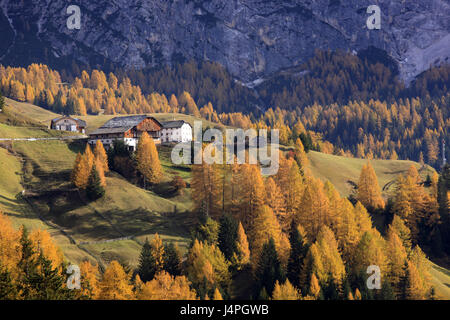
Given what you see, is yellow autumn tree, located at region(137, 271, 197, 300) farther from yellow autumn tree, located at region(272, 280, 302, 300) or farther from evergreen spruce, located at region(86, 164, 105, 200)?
evergreen spruce, located at region(86, 164, 105, 200)

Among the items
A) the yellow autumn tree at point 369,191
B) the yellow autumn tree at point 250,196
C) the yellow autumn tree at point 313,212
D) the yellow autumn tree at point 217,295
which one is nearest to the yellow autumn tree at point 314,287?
the yellow autumn tree at point 217,295

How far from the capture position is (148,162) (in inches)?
3969

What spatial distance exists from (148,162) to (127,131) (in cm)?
2278

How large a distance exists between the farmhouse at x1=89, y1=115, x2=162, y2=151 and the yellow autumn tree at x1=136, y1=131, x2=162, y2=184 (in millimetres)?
11735

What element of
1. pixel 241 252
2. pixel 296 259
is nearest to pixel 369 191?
pixel 296 259

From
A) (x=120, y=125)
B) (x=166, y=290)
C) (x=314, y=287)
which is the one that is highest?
(x=120, y=125)

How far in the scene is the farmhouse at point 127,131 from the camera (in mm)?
120287

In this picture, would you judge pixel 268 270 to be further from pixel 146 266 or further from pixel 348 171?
pixel 348 171

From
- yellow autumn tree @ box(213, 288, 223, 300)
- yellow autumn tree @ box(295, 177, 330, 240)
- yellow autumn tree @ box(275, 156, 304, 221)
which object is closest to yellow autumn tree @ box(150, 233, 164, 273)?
yellow autumn tree @ box(213, 288, 223, 300)

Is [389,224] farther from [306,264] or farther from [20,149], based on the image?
[20,149]

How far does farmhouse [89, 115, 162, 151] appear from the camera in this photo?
120287mm

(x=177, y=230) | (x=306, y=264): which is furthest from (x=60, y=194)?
(x=306, y=264)

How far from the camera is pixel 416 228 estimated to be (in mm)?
96000
